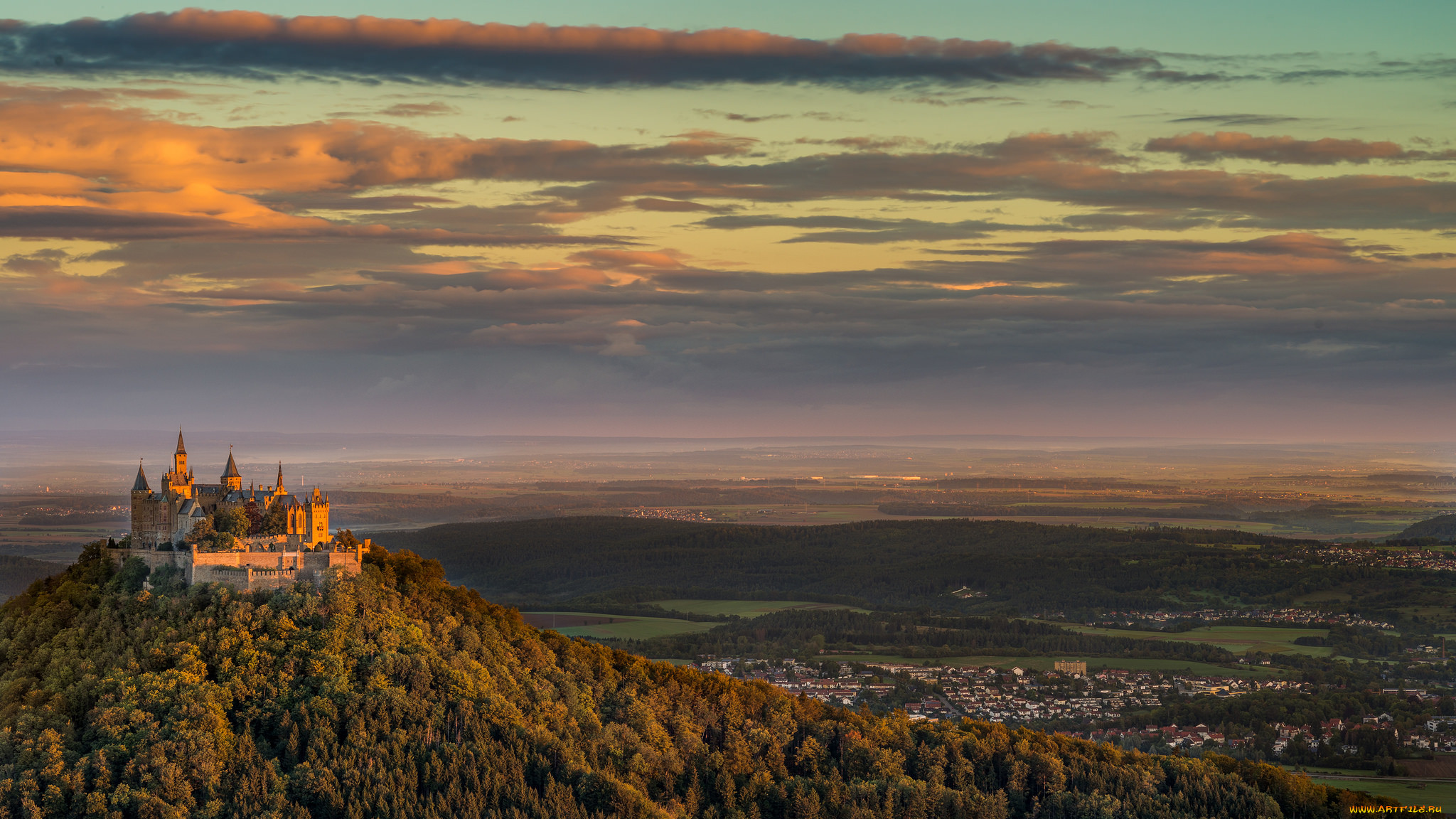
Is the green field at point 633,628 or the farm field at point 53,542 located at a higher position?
the farm field at point 53,542

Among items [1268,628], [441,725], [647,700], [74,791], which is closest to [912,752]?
[647,700]

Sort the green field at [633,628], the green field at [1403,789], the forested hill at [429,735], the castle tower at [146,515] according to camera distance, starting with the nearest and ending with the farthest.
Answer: the forested hill at [429,735] < the castle tower at [146,515] < the green field at [1403,789] < the green field at [633,628]

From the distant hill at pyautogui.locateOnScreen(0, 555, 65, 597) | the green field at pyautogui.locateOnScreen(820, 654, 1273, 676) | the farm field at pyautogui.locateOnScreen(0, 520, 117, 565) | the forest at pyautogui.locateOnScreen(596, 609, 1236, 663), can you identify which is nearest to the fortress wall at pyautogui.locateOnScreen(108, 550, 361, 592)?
the forest at pyautogui.locateOnScreen(596, 609, 1236, 663)

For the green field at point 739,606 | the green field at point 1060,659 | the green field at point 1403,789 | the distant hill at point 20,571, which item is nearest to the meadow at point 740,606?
the green field at point 739,606

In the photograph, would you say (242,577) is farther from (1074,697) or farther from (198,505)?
(1074,697)

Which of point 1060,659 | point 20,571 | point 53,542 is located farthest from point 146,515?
point 53,542

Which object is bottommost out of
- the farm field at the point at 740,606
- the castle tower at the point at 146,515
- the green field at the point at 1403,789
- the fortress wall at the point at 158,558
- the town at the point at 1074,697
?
the green field at the point at 1403,789

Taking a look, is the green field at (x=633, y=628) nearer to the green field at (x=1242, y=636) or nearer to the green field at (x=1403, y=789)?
the green field at (x=1242, y=636)
